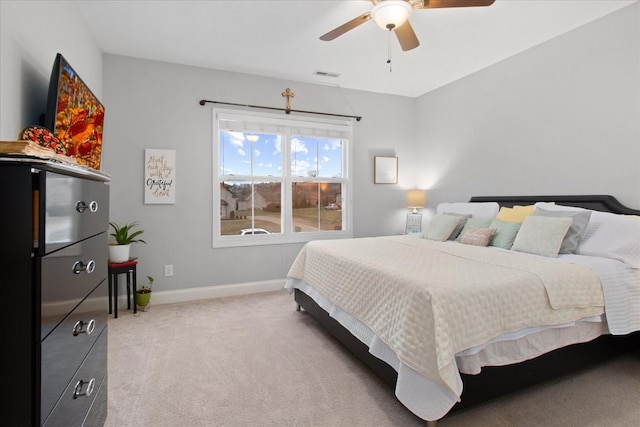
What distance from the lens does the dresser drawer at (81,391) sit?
104cm

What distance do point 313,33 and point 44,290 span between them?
9.48ft

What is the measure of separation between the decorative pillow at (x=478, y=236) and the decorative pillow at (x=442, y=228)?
24 cm

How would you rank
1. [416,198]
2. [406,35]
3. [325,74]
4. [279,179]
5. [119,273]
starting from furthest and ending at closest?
[416,198]
[279,179]
[325,74]
[119,273]
[406,35]

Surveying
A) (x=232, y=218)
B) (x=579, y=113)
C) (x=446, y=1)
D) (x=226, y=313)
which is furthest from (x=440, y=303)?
(x=232, y=218)

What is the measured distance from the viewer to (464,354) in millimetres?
1614

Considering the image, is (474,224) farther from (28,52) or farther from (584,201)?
(28,52)

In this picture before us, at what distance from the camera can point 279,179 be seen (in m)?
4.26

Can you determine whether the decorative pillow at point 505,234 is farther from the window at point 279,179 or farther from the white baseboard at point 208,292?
the white baseboard at point 208,292

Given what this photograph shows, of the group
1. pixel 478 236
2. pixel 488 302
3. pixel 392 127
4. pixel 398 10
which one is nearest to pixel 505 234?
pixel 478 236

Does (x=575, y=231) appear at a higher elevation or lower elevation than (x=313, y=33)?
lower

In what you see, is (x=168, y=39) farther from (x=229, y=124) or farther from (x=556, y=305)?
(x=556, y=305)

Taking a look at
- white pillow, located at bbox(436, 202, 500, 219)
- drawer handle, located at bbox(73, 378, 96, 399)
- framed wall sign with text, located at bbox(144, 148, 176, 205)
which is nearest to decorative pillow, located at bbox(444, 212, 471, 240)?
white pillow, located at bbox(436, 202, 500, 219)

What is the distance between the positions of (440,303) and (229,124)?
3.25m

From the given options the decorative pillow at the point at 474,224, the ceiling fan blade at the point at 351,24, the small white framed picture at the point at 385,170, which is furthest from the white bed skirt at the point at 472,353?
the small white framed picture at the point at 385,170
